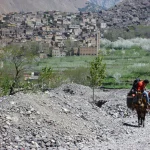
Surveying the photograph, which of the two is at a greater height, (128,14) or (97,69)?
(128,14)

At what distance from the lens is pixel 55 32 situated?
136m

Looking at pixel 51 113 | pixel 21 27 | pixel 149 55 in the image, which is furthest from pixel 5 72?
pixel 21 27

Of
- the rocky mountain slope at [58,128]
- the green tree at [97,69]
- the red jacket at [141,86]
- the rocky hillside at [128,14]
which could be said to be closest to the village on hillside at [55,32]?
the rocky hillside at [128,14]

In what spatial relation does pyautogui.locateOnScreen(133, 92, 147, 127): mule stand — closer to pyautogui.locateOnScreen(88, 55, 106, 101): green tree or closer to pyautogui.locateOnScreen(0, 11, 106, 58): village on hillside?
pyautogui.locateOnScreen(88, 55, 106, 101): green tree

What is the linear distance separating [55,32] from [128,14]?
48414 mm

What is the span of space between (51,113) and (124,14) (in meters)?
166

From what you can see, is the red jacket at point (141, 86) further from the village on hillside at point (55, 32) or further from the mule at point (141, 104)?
the village on hillside at point (55, 32)

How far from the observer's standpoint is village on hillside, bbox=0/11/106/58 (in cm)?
9831

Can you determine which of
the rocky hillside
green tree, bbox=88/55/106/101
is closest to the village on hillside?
the rocky hillside

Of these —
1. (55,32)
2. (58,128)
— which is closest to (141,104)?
(58,128)

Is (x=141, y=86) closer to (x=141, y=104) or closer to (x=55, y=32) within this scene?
(x=141, y=104)

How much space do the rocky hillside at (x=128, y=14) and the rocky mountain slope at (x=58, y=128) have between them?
14591cm

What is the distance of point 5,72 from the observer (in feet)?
81.0

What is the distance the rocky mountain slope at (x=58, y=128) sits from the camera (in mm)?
9047
